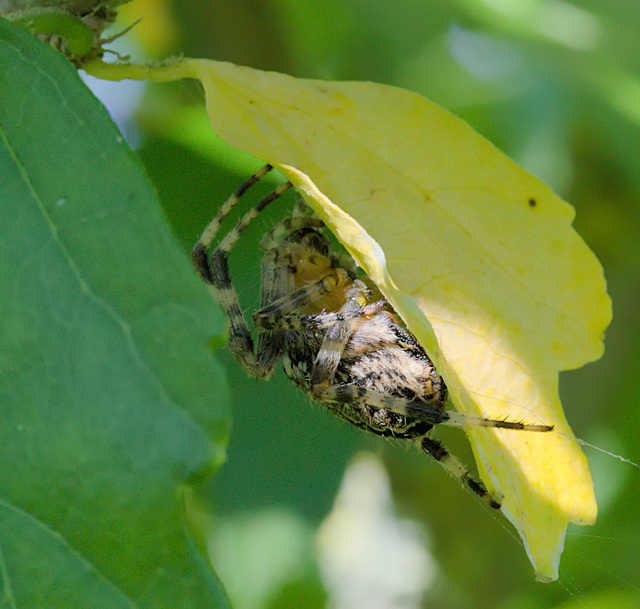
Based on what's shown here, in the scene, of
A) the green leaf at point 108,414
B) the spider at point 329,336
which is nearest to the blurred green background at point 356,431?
the spider at point 329,336

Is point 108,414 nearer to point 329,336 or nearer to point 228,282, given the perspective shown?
point 329,336

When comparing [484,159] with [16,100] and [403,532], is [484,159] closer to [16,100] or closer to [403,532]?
[16,100]

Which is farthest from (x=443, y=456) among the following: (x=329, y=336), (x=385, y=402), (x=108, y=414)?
(x=108, y=414)

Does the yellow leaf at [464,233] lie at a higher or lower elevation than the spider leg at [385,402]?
higher

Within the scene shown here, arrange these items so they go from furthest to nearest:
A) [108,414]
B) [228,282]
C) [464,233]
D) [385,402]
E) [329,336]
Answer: [228,282], [329,336], [385,402], [464,233], [108,414]

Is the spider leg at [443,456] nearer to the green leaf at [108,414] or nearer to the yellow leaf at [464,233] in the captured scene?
the yellow leaf at [464,233]

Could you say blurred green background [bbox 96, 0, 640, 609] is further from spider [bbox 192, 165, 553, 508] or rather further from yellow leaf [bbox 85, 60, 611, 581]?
yellow leaf [bbox 85, 60, 611, 581]

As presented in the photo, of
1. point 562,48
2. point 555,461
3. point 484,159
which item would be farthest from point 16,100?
point 562,48
